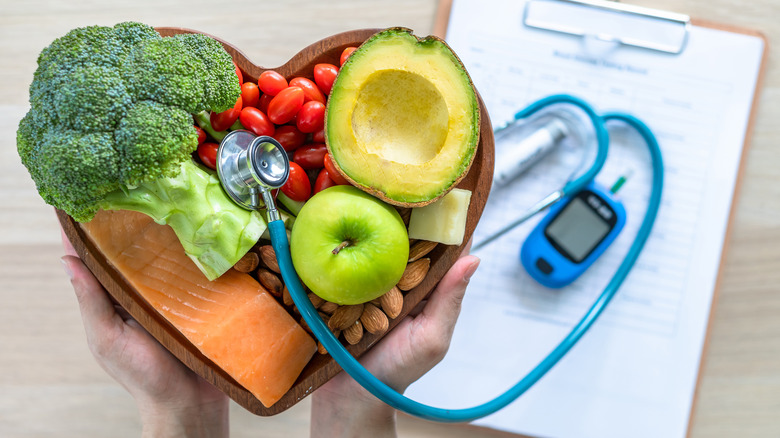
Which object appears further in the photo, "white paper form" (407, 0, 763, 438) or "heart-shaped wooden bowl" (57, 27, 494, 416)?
"white paper form" (407, 0, 763, 438)

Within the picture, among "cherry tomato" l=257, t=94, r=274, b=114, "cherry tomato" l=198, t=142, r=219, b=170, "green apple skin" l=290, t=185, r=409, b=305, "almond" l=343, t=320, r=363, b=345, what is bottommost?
"almond" l=343, t=320, r=363, b=345

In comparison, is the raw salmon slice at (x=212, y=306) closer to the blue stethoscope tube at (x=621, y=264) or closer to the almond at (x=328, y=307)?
the almond at (x=328, y=307)

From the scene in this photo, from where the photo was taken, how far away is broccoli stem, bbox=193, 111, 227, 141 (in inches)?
31.0

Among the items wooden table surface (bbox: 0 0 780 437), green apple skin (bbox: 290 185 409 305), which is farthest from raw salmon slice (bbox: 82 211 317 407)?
wooden table surface (bbox: 0 0 780 437)

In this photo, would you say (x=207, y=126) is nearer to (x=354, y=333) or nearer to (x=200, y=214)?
(x=200, y=214)

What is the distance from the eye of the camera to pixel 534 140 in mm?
1004

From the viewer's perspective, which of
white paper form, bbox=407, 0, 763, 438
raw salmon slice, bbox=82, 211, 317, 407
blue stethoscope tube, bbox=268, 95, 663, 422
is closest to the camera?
raw salmon slice, bbox=82, 211, 317, 407

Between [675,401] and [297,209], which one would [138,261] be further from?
[675,401]

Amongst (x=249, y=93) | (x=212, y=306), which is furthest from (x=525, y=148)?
(x=212, y=306)

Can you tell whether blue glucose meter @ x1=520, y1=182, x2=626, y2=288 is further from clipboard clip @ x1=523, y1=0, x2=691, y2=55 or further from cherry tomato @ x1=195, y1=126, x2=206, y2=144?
cherry tomato @ x1=195, y1=126, x2=206, y2=144

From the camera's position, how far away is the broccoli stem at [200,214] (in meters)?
0.71

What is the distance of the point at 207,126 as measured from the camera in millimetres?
793

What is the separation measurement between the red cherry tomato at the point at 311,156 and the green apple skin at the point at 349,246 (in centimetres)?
10

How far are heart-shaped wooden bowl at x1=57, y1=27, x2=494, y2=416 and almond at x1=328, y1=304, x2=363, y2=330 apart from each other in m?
0.03
